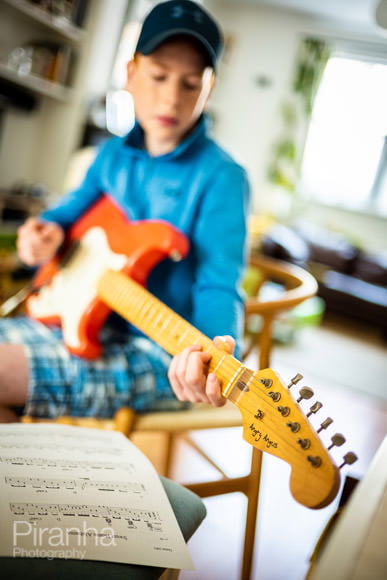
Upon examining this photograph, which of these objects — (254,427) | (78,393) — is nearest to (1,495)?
(254,427)

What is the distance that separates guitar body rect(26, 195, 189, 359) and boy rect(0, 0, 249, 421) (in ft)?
0.12

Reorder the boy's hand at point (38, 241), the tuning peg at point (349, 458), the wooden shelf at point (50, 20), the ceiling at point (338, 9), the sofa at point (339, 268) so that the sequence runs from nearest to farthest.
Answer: the tuning peg at point (349, 458), the boy's hand at point (38, 241), the wooden shelf at point (50, 20), the sofa at point (339, 268), the ceiling at point (338, 9)

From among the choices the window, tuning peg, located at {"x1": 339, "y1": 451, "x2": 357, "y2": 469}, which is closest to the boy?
tuning peg, located at {"x1": 339, "y1": 451, "x2": 357, "y2": 469}

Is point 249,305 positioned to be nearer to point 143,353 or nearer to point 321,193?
point 143,353

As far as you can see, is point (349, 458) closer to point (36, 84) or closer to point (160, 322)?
point (160, 322)

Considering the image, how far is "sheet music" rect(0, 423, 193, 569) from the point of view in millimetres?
470

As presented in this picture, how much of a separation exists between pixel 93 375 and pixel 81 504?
40 cm

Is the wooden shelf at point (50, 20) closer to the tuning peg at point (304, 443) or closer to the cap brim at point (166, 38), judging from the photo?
the cap brim at point (166, 38)

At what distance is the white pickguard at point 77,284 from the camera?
938 millimetres

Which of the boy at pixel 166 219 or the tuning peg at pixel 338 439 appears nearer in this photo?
the tuning peg at pixel 338 439

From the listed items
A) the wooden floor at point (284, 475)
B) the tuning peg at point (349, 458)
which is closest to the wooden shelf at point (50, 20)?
the wooden floor at point (284, 475)

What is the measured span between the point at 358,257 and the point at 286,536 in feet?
13.6

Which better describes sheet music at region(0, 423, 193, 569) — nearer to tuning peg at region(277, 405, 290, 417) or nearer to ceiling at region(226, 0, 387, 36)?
tuning peg at region(277, 405, 290, 417)

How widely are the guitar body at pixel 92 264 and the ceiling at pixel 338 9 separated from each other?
5.10 meters
